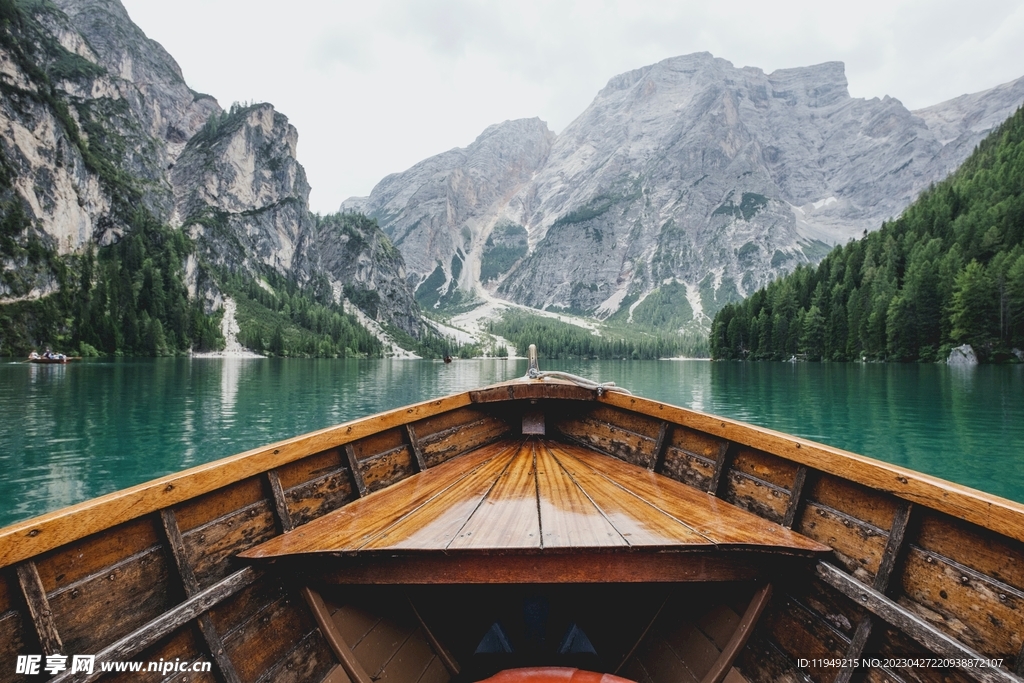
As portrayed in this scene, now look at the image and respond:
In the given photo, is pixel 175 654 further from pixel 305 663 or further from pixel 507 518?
pixel 507 518

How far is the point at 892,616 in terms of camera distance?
130 inches

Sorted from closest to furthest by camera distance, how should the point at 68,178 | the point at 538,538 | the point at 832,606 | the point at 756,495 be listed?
the point at 832,606 < the point at 538,538 < the point at 756,495 < the point at 68,178

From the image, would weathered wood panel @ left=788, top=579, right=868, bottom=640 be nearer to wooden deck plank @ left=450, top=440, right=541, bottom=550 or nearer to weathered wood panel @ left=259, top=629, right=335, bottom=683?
wooden deck plank @ left=450, top=440, right=541, bottom=550

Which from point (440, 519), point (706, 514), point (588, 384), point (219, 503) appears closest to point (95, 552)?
point (219, 503)

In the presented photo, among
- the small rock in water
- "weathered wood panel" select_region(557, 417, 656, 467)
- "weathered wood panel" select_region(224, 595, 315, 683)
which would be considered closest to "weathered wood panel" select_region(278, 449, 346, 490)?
"weathered wood panel" select_region(224, 595, 315, 683)

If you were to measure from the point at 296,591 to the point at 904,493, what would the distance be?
5.05 meters

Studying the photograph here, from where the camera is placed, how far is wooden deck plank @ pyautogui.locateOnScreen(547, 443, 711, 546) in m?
3.85

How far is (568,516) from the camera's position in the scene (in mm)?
4391

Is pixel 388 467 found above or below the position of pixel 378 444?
below

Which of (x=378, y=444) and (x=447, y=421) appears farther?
(x=447, y=421)

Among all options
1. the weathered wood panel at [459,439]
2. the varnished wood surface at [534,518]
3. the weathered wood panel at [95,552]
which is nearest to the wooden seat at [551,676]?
the varnished wood surface at [534,518]

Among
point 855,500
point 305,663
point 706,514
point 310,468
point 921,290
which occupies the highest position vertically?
point 921,290

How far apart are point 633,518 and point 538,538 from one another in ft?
3.45

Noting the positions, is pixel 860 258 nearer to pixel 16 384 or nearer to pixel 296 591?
pixel 296 591
